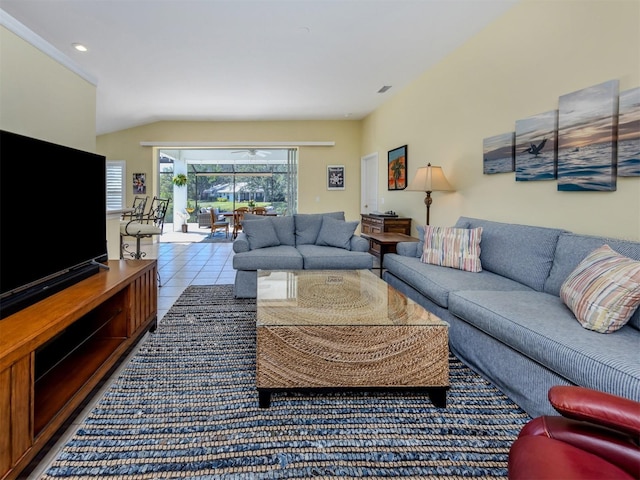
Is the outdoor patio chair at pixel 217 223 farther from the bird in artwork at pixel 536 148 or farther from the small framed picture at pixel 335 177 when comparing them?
the bird in artwork at pixel 536 148

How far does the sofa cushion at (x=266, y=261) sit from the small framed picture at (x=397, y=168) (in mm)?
2573

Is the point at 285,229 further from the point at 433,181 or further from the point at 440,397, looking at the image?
the point at 440,397

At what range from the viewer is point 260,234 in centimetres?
423

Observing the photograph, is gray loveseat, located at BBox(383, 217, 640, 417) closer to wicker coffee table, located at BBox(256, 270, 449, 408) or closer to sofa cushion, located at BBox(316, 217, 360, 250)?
wicker coffee table, located at BBox(256, 270, 449, 408)

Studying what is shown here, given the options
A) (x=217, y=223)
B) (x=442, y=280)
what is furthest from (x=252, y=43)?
(x=217, y=223)

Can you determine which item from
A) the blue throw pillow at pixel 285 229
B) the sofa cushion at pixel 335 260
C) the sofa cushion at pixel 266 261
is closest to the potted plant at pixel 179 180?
the blue throw pillow at pixel 285 229

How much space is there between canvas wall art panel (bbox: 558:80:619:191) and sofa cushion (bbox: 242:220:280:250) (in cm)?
293

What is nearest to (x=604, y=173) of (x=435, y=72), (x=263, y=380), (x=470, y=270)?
(x=470, y=270)

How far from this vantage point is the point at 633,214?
7.08 ft

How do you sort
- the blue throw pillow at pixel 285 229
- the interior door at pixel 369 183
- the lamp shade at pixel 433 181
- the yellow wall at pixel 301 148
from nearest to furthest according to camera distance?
the lamp shade at pixel 433 181, the blue throw pillow at pixel 285 229, the interior door at pixel 369 183, the yellow wall at pixel 301 148

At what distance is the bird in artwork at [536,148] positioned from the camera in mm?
2787

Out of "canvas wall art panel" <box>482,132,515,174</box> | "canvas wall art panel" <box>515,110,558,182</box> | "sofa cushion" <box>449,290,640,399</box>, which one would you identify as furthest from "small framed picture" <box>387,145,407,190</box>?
"sofa cushion" <box>449,290,640,399</box>

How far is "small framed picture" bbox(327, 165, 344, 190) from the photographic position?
784 centimetres

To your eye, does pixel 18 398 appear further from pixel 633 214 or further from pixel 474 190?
pixel 474 190
